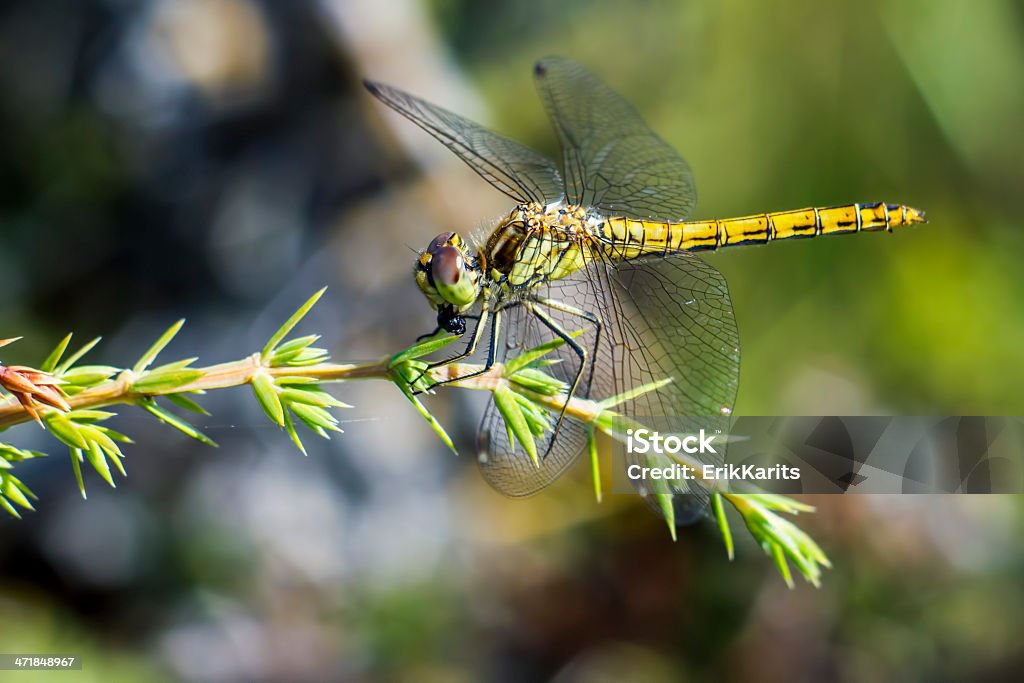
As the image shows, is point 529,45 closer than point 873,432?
No

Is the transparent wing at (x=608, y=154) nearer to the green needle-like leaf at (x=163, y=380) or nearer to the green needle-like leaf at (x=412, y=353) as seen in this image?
the green needle-like leaf at (x=412, y=353)

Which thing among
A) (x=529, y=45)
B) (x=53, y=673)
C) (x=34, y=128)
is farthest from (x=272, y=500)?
(x=529, y=45)

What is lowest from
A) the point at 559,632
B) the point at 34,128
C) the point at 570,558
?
the point at 559,632

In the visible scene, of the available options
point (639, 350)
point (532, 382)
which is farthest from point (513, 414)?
point (639, 350)

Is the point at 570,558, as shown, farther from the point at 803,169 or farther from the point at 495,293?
the point at 803,169

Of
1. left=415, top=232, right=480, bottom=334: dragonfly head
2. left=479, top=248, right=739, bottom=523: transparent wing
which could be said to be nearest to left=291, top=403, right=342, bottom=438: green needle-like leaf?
left=479, top=248, right=739, bottom=523: transparent wing

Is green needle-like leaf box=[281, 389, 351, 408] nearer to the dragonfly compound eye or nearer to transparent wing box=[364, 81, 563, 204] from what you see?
the dragonfly compound eye
